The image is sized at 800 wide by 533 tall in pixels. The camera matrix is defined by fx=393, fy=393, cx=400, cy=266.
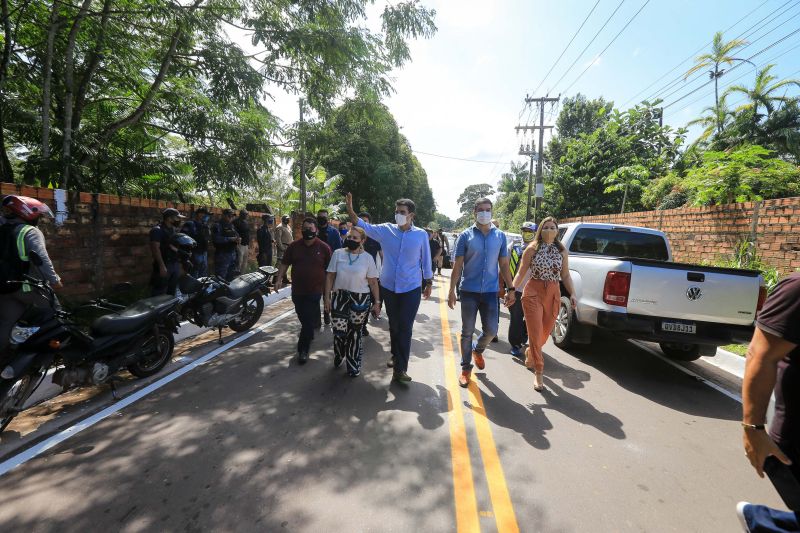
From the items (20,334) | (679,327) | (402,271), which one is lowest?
(679,327)

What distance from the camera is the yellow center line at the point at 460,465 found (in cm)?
234

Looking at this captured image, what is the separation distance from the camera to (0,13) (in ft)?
21.6

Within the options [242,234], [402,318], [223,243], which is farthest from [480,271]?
[242,234]

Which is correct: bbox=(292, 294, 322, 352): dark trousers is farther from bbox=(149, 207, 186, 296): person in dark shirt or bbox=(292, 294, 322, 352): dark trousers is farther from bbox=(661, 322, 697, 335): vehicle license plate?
bbox=(661, 322, 697, 335): vehicle license plate

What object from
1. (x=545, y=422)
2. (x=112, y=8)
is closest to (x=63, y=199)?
(x=112, y=8)

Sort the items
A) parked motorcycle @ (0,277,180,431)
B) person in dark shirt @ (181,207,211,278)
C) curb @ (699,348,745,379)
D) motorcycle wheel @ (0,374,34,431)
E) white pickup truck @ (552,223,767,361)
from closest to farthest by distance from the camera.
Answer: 1. motorcycle wheel @ (0,374,34,431)
2. parked motorcycle @ (0,277,180,431)
3. white pickup truck @ (552,223,767,361)
4. curb @ (699,348,745,379)
5. person in dark shirt @ (181,207,211,278)

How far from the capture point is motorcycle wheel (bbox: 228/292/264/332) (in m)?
6.42

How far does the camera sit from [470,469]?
2.84 meters

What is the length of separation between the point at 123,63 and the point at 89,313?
16.6 ft

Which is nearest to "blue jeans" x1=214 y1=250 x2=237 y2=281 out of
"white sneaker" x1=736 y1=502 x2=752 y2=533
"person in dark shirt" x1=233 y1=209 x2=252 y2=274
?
"person in dark shirt" x1=233 y1=209 x2=252 y2=274

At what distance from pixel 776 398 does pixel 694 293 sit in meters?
3.35

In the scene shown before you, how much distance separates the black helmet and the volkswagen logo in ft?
21.9

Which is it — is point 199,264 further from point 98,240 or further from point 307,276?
point 307,276

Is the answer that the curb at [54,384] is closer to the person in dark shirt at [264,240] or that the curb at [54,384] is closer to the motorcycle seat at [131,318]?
the motorcycle seat at [131,318]
